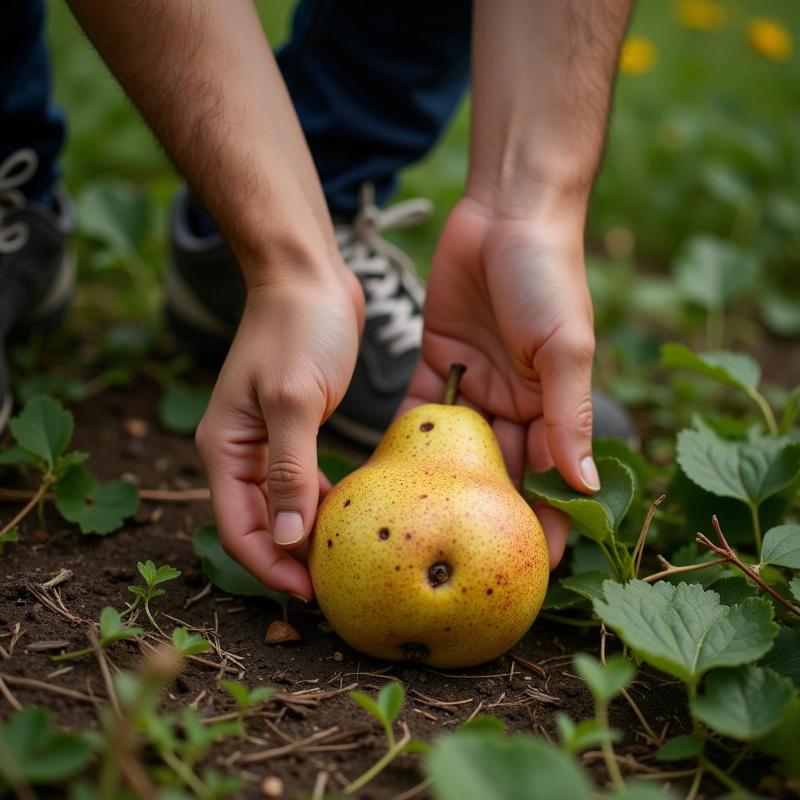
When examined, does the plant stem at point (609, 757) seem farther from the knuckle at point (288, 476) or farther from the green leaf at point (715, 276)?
the green leaf at point (715, 276)

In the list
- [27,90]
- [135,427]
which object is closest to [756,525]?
[135,427]

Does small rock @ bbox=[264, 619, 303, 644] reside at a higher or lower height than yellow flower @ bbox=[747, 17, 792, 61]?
higher

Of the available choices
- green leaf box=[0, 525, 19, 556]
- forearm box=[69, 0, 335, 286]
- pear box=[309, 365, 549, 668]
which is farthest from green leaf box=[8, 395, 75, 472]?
pear box=[309, 365, 549, 668]

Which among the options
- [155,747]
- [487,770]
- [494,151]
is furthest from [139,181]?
[487,770]

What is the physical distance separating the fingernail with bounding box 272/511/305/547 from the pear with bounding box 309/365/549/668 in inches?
1.5

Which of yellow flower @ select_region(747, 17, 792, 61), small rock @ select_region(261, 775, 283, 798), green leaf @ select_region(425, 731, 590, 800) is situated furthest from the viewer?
yellow flower @ select_region(747, 17, 792, 61)

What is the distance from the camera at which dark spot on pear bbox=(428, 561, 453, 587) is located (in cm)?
156

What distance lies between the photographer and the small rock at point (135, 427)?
2.62 m

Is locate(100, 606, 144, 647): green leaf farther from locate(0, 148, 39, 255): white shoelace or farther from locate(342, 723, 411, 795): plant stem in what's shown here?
locate(0, 148, 39, 255): white shoelace

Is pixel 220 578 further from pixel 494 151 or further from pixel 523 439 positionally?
pixel 494 151

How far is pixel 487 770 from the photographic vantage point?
1.06 m

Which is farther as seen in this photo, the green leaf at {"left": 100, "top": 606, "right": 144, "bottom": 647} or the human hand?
the human hand

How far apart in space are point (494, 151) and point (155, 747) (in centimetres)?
161

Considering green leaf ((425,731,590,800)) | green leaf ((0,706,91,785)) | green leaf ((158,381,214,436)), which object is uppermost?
green leaf ((425,731,590,800))
